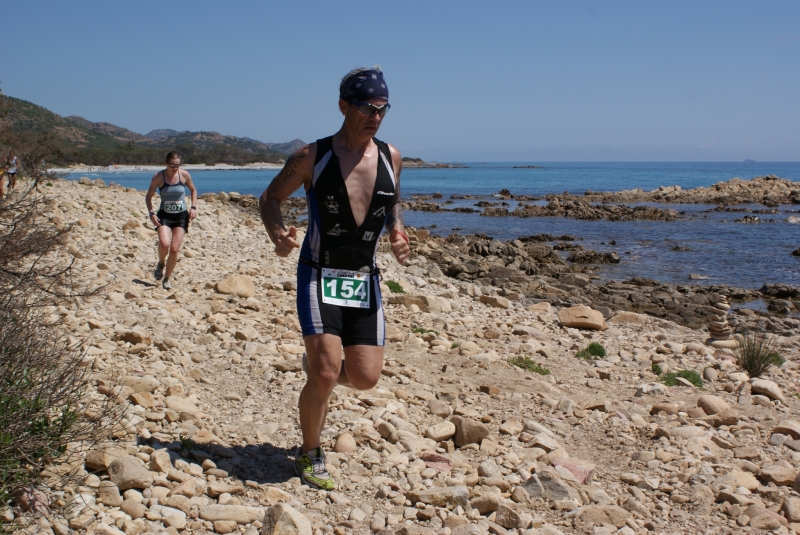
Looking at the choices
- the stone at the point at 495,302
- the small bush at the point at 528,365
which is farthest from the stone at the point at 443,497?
the stone at the point at 495,302

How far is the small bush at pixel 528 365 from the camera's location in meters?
7.23

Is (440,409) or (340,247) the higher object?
(340,247)

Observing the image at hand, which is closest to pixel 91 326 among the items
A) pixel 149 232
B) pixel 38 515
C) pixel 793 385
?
pixel 38 515

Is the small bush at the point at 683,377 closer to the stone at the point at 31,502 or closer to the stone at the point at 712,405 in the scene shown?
the stone at the point at 712,405

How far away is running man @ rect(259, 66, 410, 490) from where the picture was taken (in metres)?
3.91

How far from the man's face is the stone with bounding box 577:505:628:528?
8.16ft

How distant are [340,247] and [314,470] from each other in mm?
1310

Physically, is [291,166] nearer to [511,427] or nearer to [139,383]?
[139,383]

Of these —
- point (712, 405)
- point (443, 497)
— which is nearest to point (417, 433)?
point (443, 497)

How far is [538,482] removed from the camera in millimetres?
4223

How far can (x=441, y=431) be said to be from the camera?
499 centimetres

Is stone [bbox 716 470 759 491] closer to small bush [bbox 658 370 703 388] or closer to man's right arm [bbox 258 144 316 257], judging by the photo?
small bush [bbox 658 370 703 388]

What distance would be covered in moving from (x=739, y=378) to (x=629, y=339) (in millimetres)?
2108

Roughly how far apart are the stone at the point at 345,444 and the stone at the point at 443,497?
0.72 metres
